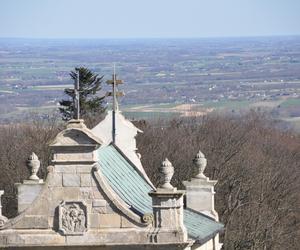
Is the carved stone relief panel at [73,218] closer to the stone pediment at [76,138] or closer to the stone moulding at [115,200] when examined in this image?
the stone moulding at [115,200]

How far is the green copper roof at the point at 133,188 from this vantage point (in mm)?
32094

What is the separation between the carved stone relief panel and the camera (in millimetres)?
29344

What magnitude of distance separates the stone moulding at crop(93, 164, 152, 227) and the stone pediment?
1.35 feet

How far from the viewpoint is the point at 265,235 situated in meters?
73.4

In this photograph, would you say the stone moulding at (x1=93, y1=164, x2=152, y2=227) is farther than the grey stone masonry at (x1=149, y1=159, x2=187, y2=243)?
Yes

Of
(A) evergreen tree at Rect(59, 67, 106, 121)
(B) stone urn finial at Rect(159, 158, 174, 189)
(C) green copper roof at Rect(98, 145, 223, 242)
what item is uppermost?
(B) stone urn finial at Rect(159, 158, 174, 189)

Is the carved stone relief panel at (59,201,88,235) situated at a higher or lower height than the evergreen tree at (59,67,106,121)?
higher

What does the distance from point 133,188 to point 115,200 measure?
12.9 ft

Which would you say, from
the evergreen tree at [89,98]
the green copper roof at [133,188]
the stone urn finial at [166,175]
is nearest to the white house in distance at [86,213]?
the stone urn finial at [166,175]

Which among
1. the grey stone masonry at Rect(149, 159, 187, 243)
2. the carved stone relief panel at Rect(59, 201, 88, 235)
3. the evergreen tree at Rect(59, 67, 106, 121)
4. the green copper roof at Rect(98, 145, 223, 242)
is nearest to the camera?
the grey stone masonry at Rect(149, 159, 187, 243)

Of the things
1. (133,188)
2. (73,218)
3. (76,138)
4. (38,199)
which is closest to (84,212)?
(73,218)

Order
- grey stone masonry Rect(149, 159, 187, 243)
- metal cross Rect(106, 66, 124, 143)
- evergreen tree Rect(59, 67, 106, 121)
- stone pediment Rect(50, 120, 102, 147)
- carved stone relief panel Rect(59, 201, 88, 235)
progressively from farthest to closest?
evergreen tree Rect(59, 67, 106, 121)
metal cross Rect(106, 66, 124, 143)
stone pediment Rect(50, 120, 102, 147)
carved stone relief panel Rect(59, 201, 88, 235)
grey stone masonry Rect(149, 159, 187, 243)

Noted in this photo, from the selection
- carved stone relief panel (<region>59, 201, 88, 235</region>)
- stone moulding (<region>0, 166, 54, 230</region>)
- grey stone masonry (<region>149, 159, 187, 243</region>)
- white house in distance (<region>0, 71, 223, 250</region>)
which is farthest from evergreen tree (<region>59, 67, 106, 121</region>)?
grey stone masonry (<region>149, 159, 187, 243</region>)

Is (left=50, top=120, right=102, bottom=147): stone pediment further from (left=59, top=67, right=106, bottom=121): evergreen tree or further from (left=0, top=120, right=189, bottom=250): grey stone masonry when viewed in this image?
(left=59, top=67, right=106, bottom=121): evergreen tree
